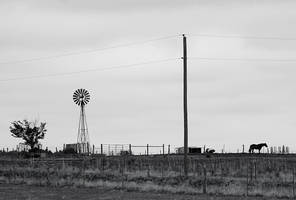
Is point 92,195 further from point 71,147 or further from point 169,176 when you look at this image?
point 71,147

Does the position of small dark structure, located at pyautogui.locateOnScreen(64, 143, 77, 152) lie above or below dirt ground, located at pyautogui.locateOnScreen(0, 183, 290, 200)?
above

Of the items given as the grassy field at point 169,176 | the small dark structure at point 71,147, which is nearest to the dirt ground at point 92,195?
the grassy field at point 169,176

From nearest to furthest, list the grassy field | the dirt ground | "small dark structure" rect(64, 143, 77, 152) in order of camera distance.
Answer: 1. the dirt ground
2. the grassy field
3. "small dark structure" rect(64, 143, 77, 152)

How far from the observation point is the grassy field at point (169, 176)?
3859 cm

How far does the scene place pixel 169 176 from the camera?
48.8 metres

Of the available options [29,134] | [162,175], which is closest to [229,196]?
[162,175]

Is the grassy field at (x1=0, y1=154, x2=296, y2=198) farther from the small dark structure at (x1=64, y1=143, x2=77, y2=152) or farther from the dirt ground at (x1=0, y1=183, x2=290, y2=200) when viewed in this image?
the small dark structure at (x1=64, y1=143, x2=77, y2=152)

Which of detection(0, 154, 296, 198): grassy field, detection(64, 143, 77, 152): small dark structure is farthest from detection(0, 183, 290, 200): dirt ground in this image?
detection(64, 143, 77, 152): small dark structure

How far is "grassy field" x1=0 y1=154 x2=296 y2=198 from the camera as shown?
38.6 m

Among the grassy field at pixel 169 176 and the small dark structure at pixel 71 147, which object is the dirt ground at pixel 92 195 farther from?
the small dark structure at pixel 71 147

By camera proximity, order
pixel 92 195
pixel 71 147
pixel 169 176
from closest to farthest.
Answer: pixel 92 195 → pixel 169 176 → pixel 71 147

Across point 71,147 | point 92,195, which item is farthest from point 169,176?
point 71,147

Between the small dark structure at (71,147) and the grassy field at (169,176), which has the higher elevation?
the small dark structure at (71,147)

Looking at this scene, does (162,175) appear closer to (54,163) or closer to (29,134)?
(54,163)
